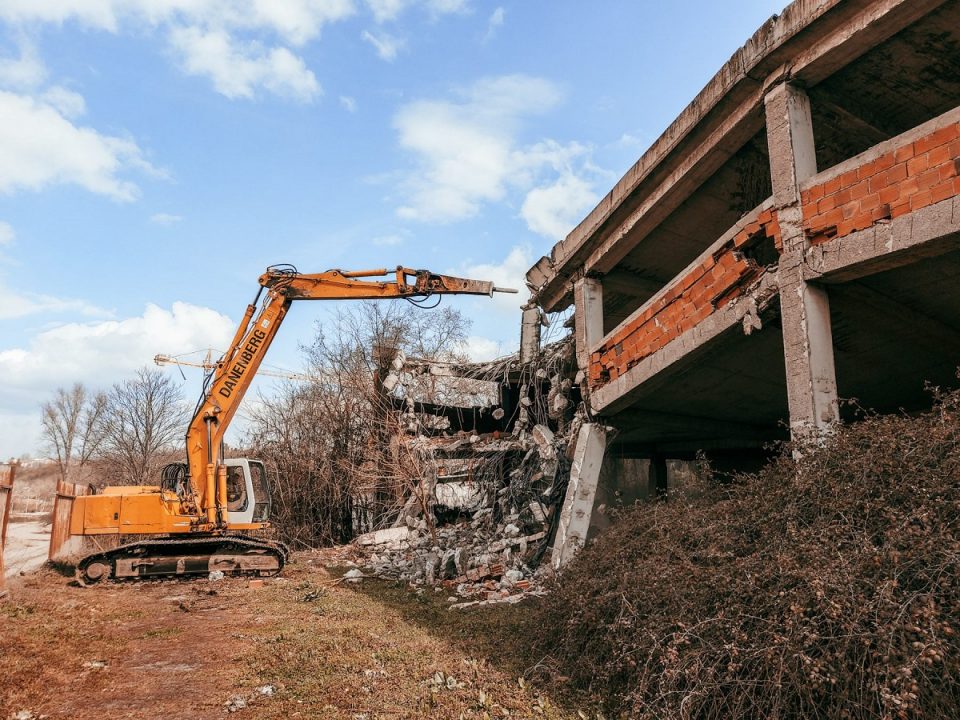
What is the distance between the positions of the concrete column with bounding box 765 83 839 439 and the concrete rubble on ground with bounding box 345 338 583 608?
4076 mm

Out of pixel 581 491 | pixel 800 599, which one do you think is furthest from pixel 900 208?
pixel 581 491

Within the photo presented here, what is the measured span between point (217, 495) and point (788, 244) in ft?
33.0

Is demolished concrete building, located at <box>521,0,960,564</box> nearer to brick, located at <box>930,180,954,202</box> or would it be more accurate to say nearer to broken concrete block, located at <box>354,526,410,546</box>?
brick, located at <box>930,180,954,202</box>

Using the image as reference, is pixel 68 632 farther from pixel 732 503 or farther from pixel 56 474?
pixel 56 474

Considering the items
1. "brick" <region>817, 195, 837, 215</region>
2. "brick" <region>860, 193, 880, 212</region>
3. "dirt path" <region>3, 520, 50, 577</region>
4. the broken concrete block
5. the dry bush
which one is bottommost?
"dirt path" <region>3, 520, 50, 577</region>

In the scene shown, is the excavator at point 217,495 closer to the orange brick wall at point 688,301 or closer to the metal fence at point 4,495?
the metal fence at point 4,495

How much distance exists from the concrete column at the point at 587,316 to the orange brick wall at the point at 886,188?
409cm

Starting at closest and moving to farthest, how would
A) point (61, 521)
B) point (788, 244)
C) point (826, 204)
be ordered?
point (826, 204), point (788, 244), point (61, 521)

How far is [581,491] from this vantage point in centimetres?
905

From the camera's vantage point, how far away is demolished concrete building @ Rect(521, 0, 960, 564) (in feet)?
17.8

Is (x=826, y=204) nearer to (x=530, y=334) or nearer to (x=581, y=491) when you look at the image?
(x=581, y=491)

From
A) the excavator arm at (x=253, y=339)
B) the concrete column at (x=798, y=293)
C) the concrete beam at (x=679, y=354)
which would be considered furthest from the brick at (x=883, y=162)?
the excavator arm at (x=253, y=339)

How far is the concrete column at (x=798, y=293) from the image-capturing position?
18.1 feet

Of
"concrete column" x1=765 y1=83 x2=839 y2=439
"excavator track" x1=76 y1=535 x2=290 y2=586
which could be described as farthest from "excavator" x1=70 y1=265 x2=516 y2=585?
"concrete column" x1=765 y1=83 x2=839 y2=439
